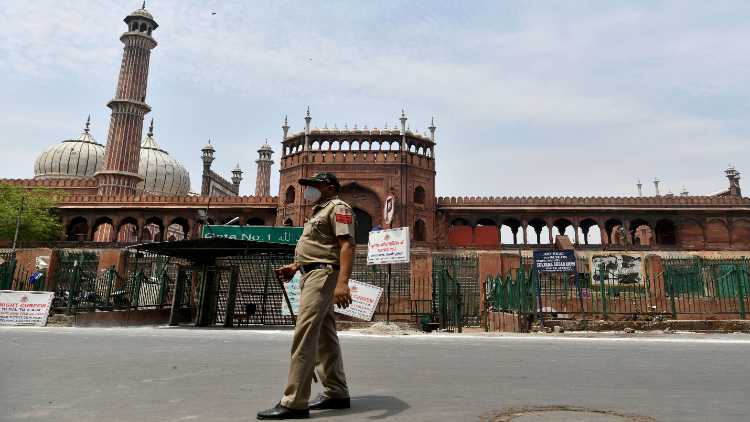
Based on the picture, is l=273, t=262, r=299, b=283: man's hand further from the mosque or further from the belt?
the mosque

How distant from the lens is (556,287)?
45.6ft

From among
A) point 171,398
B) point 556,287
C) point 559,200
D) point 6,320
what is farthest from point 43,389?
point 559,200

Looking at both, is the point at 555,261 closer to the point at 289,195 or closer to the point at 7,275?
the point at 7,275

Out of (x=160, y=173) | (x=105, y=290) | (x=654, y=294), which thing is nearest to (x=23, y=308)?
(x=105, y=290)

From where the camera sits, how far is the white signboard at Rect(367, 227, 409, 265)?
12438 mm

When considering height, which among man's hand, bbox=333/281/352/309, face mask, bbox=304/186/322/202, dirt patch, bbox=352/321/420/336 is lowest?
dirt patch, bbox=352/321/420/336

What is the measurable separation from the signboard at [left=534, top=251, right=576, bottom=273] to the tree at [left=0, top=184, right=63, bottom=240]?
3392cm

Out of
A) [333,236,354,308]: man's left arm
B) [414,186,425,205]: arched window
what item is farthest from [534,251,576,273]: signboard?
[414,186,425,205]: arched window

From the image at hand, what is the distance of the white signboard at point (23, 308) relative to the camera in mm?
12328

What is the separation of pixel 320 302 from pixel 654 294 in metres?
13.4

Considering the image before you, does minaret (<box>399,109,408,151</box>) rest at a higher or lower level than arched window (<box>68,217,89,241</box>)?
higher

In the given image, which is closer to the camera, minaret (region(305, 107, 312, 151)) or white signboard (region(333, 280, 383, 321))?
white signboard (region(333, 280, 383, 321))

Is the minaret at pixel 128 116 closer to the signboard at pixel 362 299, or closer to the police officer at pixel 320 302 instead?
the signboard at pixel 362 299

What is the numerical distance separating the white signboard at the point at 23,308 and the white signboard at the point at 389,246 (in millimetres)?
8470
